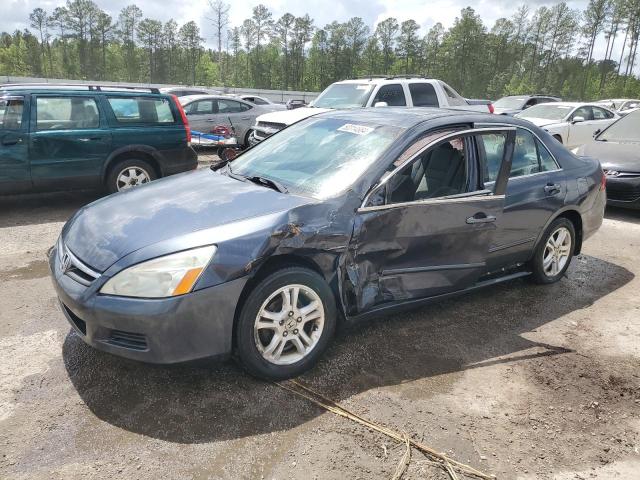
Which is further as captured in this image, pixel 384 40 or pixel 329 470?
pixel 384 40

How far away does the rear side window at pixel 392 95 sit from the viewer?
380 inches

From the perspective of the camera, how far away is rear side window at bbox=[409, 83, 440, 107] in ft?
32.9

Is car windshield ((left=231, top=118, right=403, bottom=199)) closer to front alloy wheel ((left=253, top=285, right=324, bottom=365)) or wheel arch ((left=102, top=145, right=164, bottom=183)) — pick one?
front alloy wheel ((left=253, top=285, right=324, bottom=365))

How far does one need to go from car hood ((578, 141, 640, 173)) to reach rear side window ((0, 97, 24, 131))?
8366mm

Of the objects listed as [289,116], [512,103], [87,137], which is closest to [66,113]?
[87,137]

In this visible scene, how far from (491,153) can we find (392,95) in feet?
20.5

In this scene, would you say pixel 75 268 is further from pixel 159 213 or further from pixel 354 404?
pixel 354 404

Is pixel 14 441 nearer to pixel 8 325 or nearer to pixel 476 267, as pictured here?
pixel 8 325

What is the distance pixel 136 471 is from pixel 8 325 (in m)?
1.97

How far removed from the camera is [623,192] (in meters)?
7.63

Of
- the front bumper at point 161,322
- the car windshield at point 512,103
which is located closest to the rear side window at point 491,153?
the front bumper at point 161,322

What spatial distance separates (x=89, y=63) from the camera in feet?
227

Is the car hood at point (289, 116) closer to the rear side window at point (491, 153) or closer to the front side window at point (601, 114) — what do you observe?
the rear side window at point (491, 153)

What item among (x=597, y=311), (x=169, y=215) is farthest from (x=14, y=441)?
(x=597, y=311)
